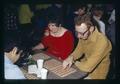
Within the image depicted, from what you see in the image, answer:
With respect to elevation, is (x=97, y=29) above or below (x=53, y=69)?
above

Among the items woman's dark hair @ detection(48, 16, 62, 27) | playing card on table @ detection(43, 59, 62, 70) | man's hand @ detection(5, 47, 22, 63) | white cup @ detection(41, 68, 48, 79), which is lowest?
white cup @ detection(41, 68, 48, 79)

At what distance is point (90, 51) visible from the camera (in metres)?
5.84

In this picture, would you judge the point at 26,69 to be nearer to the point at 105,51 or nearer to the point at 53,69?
the point at 53,69

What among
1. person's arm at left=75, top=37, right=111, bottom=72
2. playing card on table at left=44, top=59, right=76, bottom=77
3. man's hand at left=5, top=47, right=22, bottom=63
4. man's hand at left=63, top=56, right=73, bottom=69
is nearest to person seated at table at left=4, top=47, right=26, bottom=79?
man's hand at left=5, top=47, right=22, bottom=63

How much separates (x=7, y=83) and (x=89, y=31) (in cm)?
108

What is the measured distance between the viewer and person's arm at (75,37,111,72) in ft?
19.0

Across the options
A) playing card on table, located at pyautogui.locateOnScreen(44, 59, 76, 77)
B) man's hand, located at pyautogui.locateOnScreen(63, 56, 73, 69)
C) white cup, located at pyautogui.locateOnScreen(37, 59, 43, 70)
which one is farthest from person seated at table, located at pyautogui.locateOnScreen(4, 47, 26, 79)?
man's hand, located at pyautogui.locateOnScreen(63, 56, 73, 69)

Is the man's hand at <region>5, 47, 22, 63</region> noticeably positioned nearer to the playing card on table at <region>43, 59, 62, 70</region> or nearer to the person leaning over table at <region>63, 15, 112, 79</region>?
the playing card on table at <region>43, 59, 62, 70</region>

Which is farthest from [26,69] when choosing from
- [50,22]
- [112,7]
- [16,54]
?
[112,7]

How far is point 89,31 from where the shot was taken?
5809mm

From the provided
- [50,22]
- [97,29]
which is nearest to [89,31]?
[97,29]

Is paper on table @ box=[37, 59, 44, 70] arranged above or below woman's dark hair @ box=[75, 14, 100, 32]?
below

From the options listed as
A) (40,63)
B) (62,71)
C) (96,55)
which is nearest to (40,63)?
(40,63)

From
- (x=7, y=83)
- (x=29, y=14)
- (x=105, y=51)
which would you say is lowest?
(x=7, y=83)
